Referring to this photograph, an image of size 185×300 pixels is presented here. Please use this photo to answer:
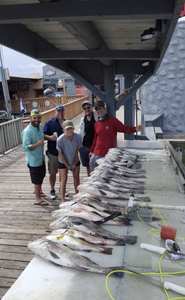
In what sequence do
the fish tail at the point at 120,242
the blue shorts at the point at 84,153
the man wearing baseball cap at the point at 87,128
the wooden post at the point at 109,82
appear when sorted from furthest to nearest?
the wooden post at the point at 109,82 < the blue shorts at the point at 84,153 < the man wearing baseball cap at the point at 87,128 < the fish tail at the point at 120,242

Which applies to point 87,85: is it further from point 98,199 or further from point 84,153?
point 98,199

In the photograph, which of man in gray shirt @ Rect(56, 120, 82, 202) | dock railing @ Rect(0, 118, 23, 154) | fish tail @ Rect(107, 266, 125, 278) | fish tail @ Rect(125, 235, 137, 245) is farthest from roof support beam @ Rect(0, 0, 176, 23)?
dock railing @ Rect(0, 118, 23, 154)

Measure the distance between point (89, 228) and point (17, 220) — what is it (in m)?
2.82

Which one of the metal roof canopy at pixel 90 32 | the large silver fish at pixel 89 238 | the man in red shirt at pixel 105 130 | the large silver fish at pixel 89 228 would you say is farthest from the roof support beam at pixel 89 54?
the large silver fish at pixel 89 238

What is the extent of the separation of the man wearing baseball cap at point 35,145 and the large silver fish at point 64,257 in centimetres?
288

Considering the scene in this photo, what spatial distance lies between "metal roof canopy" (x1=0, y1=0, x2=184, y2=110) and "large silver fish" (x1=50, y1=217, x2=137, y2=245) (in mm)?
1910

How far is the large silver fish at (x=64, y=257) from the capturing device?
190 cm

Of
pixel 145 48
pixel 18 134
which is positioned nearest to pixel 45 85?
pixel 18 134

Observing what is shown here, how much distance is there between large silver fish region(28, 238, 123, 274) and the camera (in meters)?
1.90

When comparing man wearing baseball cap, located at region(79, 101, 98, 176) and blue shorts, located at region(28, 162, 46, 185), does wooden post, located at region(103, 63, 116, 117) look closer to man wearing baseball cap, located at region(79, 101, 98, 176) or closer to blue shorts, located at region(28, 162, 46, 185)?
man wearing baseball cap, located at region(79, 101, 98, 176)

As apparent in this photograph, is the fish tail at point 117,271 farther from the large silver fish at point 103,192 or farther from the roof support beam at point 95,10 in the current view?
the roof support beam at point 95,10

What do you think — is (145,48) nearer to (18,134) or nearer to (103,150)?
(103,150)

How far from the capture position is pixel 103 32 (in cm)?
403

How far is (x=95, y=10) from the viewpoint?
2.21m
